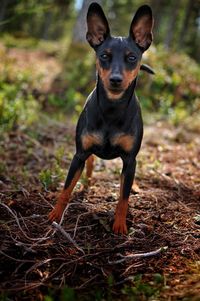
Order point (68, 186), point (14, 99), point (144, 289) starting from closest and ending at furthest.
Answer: point (144, 289) < point (68, 186) < point (14, 99)

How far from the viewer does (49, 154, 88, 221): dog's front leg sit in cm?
391

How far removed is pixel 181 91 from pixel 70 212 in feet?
25.0

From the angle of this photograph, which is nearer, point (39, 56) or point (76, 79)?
point (76, 79)

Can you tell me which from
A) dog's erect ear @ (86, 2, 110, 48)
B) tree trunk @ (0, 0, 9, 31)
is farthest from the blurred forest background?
dog's erect ear @ (86, 2, 110, 48)

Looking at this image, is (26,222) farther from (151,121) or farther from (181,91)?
(181,91)

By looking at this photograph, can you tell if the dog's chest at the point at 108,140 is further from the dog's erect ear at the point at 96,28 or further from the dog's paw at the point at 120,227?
the dog's erect ear at the point at 96,28

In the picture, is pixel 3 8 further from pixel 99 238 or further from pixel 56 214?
pixel 99 238

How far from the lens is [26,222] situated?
3.75 metres

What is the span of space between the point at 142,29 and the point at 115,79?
32.9 inches

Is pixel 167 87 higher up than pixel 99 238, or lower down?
higher up

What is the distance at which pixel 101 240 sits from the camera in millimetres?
3582

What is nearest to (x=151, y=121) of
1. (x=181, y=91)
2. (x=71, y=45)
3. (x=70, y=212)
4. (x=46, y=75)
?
(x=181, y=91)

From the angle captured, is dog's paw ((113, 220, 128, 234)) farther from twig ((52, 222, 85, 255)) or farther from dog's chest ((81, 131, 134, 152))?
dog's chest ((81, 131, 134, 152))

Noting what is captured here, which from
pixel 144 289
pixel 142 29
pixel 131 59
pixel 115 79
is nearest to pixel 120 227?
pixel 144 289
